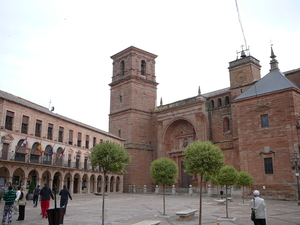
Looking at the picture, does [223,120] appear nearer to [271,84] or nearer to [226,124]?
[226,124]

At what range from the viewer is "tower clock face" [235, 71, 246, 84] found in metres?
35.9

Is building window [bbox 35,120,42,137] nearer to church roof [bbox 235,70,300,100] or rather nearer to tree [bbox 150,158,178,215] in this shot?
tree [bbox 150,158,178,215]

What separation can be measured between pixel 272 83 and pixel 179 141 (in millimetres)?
16821

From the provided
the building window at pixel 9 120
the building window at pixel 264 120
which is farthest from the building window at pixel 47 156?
the building window at pixel 264 120

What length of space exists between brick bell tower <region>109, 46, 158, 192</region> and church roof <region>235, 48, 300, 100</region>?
56.9ft

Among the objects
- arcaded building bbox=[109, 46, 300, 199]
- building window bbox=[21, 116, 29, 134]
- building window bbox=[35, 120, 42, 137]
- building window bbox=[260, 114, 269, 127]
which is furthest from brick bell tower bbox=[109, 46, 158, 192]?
building window bbox=[260, 114, 269, 127]

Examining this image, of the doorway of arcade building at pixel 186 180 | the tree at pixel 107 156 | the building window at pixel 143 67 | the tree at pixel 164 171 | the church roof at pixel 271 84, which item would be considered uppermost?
the building window at pixel 143 67

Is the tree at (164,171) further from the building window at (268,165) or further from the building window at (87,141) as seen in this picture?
the building window at (87,141)

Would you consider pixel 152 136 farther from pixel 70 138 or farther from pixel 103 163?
pixel 103 163

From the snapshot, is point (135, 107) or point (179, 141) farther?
point (135, 107)

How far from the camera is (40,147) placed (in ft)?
90.4

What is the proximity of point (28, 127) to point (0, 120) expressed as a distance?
3.47 meters

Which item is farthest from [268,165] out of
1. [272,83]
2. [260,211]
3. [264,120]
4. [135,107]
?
[135,107]

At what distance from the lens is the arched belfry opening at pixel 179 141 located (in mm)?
40594
